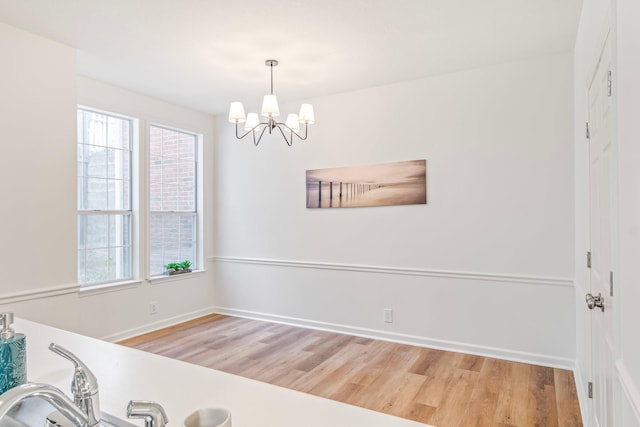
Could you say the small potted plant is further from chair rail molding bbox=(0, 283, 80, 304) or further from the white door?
the white door

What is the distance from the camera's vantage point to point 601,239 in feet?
5.85

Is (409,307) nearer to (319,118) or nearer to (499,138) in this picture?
(499,138)

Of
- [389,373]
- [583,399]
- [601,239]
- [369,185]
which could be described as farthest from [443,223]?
[601,239]

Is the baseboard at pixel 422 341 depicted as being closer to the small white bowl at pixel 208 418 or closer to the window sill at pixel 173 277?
the window sill at pixel 173 277

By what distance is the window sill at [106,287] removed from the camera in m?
3.68

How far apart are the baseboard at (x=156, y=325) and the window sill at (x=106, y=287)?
17.8 inches

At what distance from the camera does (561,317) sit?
3.19 metres

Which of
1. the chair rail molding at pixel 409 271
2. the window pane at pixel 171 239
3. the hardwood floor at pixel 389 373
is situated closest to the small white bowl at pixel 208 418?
the hardwood floor at pixel 389 373

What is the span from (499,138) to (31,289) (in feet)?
13.0

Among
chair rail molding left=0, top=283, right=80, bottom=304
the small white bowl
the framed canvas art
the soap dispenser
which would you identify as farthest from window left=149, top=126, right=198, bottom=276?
the small white bowl

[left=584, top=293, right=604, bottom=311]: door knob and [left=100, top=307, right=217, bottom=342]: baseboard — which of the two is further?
[left=100, top=307, right=217, bottom=342]: baseboard

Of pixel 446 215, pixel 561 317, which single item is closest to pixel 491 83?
pixel 446 215

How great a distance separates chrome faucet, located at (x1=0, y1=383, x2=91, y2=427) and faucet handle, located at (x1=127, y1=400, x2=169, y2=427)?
0.37 ft

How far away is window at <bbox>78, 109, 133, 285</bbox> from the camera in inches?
148
